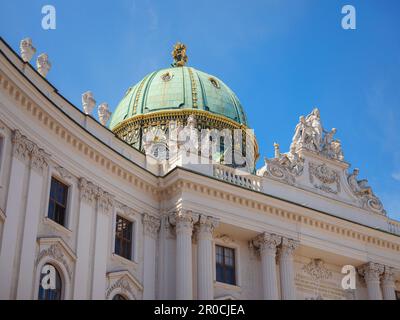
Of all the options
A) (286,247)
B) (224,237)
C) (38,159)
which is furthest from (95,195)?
(286,247)

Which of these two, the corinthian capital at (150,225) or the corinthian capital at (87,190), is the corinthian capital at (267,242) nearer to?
the corinthian capital at (150,225)

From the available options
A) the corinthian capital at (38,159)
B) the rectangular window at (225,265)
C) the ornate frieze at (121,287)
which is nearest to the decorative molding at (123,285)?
the ornate frieze at (121,287)

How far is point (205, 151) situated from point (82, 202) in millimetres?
7642

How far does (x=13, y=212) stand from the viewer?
949 inches

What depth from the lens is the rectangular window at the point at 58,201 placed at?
1043 inches

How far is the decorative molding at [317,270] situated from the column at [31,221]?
13744 mm

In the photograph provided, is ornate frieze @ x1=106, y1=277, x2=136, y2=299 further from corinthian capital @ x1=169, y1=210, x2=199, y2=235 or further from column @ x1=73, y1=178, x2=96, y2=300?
corinthian capital @ x1=169, y1=210, x2=199, y2=235

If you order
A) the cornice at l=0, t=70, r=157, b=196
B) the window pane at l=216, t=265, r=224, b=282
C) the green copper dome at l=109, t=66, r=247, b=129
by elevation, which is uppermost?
the green copper dome at l=109, t=66, r=247, b=129

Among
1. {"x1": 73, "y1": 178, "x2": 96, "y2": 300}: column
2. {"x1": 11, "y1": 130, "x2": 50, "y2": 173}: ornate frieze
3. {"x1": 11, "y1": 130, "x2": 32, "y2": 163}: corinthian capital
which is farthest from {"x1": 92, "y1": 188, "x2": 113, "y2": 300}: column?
{"x1": 11, "y1": 130, "x2": 32, "y2": 163}: corinthian capital

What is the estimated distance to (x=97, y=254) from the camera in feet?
90.9

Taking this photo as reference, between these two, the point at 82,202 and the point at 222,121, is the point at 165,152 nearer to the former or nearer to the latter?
the point at 222,121

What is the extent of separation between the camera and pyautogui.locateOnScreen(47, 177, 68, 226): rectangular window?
26500 mm

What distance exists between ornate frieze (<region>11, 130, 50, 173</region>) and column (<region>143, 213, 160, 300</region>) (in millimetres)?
5883
